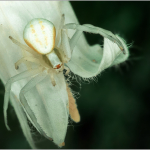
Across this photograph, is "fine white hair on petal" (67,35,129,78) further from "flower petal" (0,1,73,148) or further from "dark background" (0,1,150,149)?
"dark background" (0,1,150,149)

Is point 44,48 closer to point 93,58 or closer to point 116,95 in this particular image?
point 93,58

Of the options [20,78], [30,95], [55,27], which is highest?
[55,27]

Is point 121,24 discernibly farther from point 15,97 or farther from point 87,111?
point 15,97

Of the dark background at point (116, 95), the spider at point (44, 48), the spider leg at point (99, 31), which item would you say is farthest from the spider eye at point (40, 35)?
the dark background at point (116, 95)

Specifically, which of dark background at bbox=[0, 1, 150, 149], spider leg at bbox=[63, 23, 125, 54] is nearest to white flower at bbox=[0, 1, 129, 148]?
spider leg at bbox=[63, 23, 125, 54]

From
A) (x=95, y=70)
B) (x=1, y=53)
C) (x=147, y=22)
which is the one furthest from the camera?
(x=147, y=22)

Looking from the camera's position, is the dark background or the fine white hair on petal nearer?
the fine white hair on petal

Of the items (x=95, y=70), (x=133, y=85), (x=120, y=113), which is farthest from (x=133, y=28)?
(x=95, y=70)
